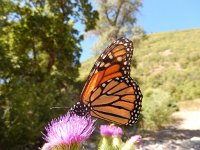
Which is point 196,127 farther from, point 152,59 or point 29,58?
point 152,59

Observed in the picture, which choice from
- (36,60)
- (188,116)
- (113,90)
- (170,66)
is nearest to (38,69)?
(36,60)

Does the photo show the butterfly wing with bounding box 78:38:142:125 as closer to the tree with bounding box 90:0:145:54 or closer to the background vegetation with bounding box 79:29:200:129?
the background vegetation with bounding box 79:29:200:129

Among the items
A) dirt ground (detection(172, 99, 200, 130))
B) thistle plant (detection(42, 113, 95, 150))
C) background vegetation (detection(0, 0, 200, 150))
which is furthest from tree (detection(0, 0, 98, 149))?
thistle plant (detection(42, 113, 95, 150))

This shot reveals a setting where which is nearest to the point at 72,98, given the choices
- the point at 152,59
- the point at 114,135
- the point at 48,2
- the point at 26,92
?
the point at 26,92

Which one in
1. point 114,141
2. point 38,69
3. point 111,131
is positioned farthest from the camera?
point 38,69

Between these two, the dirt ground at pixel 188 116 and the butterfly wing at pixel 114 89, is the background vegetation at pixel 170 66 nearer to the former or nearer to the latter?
the dirt ground at pixel 188 116

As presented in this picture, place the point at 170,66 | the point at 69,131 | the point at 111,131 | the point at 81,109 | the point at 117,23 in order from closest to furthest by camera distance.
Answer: the point at 69,131 < the point at 111,131 < the point at 81,109 < the point at 117,23 < the point at 170,66

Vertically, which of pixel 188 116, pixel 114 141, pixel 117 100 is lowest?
pixel 114 141

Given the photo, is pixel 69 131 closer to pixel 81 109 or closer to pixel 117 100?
pixel 81 109
